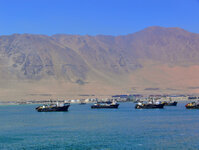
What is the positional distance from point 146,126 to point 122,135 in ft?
39.4

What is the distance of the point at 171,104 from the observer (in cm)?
15912

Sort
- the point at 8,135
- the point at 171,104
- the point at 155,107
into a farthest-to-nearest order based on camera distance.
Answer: the point at 171,104, the point at 155,107, the point at 8,135

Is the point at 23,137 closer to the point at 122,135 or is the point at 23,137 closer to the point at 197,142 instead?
the point at 122,135

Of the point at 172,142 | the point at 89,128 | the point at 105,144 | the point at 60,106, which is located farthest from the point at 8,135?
the point at 60,106

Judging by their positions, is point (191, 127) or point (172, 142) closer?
point (172, 142)

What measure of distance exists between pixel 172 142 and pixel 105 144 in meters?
8.17

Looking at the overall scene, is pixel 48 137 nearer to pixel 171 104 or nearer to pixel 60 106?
pixel 60 106

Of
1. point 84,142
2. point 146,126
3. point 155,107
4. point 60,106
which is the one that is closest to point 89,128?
point 146,126

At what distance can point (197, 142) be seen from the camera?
51781 mm

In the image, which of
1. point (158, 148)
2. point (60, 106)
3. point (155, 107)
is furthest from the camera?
point (155, 107)

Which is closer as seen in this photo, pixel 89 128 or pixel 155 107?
pixel 89 128

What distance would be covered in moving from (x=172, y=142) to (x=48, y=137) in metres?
17.5

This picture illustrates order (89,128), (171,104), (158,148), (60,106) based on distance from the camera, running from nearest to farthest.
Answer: (158,148), (89,128), (60,106), (171,104)

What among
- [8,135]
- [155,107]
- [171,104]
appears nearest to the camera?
[8,135]
